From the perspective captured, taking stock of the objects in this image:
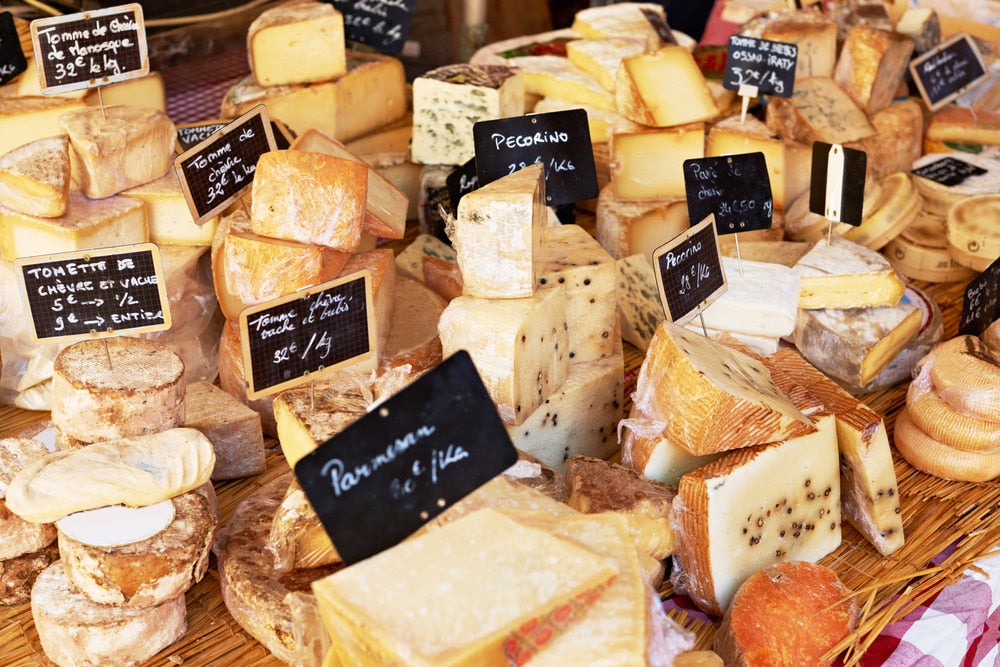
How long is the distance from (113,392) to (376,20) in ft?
6.38

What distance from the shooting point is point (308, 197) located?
2258mm

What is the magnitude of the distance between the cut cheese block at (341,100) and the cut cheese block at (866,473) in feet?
5.50

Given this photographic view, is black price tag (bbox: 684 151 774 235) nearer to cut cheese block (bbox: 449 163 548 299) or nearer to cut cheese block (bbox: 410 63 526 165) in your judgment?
cut cheese block (bbox: 449 163 548 299)

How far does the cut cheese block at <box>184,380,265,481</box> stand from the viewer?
7.38 feet

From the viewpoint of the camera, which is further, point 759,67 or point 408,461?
point 759,67

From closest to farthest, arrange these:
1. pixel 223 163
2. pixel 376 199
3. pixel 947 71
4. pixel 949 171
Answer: pixel 223 163 → pixel 376 199 → pixel 949 171 → pixel 947 71

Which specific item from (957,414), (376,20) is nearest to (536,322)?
(957,414)

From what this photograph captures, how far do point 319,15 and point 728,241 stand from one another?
1394 millimetres

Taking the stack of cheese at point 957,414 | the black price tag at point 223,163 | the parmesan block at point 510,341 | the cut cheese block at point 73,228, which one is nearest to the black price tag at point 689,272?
the parmesan block at point 510,341

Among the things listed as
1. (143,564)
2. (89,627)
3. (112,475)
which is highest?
(112,475)

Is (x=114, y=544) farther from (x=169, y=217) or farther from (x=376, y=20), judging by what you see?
(x=376, y=20)

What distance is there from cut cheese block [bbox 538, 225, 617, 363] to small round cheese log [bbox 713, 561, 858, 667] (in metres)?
0.69

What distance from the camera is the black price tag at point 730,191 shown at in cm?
249

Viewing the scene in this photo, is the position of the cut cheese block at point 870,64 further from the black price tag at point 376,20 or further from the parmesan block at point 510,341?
the parmesan block at point 510,341
